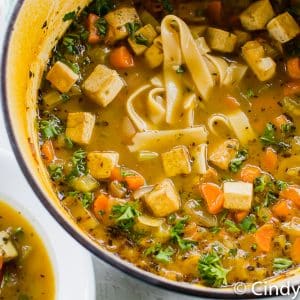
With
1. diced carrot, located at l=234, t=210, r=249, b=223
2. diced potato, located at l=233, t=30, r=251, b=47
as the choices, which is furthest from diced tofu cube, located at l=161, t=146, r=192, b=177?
diced potato, located at l=233, t=30, r=251, b=47

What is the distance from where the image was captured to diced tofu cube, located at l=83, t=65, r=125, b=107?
484 centimetres

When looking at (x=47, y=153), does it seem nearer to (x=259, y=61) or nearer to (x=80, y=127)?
(x=80, y=127)

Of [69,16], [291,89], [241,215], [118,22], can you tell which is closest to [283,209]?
[241,215]

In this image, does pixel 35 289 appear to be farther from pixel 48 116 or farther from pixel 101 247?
pixel 48 116

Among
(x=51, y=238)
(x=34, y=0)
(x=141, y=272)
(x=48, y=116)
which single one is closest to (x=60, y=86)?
(x=48, y=116)

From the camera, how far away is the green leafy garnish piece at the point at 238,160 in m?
4.79

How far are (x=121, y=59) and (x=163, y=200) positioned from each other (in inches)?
36.2

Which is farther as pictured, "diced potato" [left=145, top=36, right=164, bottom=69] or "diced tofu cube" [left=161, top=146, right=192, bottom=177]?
"diced potato" [left=145, top=36, right=164, bottom=69]

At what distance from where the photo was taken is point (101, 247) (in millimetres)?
4434

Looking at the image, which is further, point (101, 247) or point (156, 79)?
point (156, 79)

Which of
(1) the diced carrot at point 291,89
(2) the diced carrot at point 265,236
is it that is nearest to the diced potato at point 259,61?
(1) the diced carrot at point 291,89

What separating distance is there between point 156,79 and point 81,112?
0.53 m

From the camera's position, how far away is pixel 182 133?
485cm

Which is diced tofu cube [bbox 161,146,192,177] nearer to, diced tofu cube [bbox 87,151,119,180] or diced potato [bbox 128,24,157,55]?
diced tofu cube [bbox 87,151,119,180]
